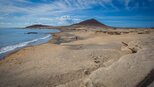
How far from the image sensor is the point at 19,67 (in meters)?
8.70

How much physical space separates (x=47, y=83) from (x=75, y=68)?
2034mm

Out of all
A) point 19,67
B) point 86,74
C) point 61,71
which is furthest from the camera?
point 19,67

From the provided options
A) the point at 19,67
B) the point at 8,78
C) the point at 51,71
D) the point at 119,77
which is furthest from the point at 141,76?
the point at 19,67

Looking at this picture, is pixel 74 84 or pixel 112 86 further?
pixel 74 84

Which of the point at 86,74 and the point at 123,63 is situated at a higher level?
the point at 123,63

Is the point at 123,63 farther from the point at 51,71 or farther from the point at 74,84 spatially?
the point at 51,71

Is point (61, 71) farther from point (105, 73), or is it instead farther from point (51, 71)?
point (105, 73)

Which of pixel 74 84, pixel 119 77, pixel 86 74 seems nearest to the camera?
pixel 119 77

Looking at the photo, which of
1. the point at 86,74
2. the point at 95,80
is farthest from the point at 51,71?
the point at 95,80

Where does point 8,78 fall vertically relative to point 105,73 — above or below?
below

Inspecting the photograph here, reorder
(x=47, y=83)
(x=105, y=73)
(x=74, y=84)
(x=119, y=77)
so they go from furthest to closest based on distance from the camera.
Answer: (x=47, y=83), (x=74, y=84), (x=105, y=73), (x=119, y=77)

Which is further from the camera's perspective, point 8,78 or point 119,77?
point 8,78

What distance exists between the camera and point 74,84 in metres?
6.02

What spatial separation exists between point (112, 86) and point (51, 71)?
4116 mm
